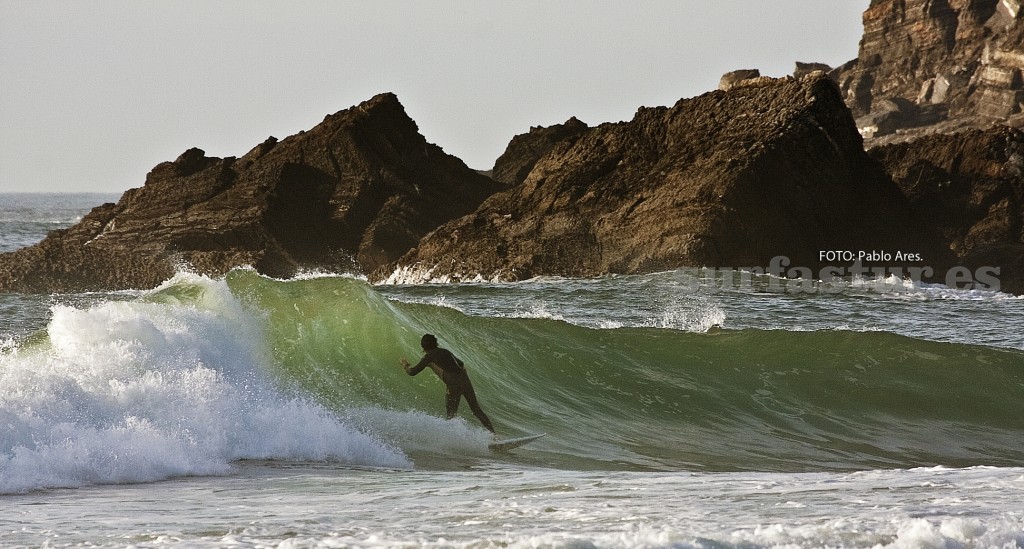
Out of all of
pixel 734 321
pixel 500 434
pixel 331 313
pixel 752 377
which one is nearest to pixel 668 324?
pixel 734 321

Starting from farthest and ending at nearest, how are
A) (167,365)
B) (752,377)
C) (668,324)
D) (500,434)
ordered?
(668,324) → (752,377) → (500,434) → (167,365)

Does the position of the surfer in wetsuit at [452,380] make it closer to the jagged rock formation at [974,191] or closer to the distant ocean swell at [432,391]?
the distant ocean swell at [432,391]

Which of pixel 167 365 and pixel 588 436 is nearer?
pixel 167 365

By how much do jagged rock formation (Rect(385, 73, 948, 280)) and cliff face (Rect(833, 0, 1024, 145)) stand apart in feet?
125

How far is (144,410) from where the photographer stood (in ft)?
37.0

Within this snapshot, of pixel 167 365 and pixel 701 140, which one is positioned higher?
pixel 701 140

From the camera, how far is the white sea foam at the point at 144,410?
32.9 ft

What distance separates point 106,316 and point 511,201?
21754mm

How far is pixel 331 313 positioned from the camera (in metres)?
16.7

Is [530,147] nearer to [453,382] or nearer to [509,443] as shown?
[453,382]

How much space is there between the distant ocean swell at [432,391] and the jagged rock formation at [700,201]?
942 centimetres

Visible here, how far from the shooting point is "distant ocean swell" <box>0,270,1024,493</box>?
10.9 m

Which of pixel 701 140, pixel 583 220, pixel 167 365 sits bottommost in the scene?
pixel 167 365

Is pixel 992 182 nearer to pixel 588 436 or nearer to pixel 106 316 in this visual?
pixel 588 436
